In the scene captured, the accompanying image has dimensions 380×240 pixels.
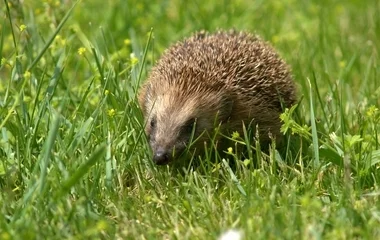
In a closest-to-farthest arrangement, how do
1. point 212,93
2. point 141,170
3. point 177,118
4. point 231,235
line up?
1. point 231,235
2. point 141,170
3. point 177,118
4. point 212,93

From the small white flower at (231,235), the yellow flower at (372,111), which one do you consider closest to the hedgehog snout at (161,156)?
the small white flower at (231,235)

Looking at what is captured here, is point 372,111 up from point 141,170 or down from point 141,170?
up

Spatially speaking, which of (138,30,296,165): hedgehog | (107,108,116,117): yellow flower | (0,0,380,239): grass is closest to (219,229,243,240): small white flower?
(0,0,380,239): grass

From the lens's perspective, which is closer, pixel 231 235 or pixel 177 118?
pixel 231 235

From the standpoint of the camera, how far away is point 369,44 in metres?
6.55

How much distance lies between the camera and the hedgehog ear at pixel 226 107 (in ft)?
16.4

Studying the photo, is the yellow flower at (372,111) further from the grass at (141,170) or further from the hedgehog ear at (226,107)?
the hedgehog ear at (226,107)

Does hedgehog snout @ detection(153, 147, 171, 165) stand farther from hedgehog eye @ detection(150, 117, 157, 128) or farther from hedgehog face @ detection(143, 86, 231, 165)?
hedgehog eye @ detection(150, 117, 157, 128)

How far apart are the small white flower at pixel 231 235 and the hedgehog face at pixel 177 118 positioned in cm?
102

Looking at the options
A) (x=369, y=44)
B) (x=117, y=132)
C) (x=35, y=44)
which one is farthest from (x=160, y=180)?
(x=369, y=44)

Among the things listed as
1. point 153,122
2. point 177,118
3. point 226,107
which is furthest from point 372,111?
point 153,122

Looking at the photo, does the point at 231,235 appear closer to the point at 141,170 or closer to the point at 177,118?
the point at 141,170

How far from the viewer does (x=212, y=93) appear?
4.99 meters

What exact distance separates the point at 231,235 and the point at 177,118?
1407 mm
